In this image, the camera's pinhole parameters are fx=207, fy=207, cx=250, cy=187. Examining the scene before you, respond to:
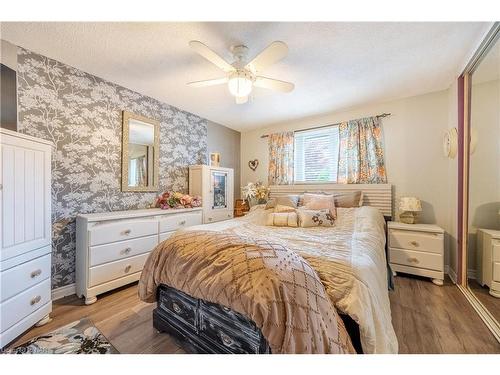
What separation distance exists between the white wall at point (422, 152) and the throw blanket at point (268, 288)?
101 inches

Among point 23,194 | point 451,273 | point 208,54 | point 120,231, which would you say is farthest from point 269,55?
point 451,273

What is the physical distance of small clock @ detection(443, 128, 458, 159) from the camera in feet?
7.52

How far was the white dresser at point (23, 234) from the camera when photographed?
4.53 ft

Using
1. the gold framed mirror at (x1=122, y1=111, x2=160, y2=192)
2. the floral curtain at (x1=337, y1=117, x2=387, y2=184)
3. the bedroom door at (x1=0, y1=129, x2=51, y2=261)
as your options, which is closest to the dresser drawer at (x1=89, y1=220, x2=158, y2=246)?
the bedroom door at (x1=0, y1=129, x2=51, y2=261)

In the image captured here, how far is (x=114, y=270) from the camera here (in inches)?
84.7

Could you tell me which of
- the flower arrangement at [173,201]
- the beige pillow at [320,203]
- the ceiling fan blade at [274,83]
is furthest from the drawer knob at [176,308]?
the ceiling fan blade at [274,83]

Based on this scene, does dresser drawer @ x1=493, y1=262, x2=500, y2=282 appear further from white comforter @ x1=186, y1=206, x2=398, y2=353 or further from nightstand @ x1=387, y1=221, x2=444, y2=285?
white comforter @ x1=186, y1=206, x2=398, y2=353

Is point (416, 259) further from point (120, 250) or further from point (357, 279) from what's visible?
point (120, 250)

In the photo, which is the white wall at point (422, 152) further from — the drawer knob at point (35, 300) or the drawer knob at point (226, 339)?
the drawer knob at point (35, 300)
